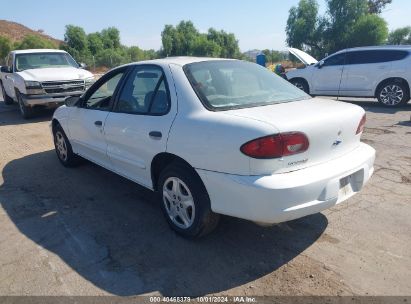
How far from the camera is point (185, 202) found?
10.9 feet

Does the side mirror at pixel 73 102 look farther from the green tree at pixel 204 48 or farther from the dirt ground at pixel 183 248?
the green tree at pixel 204 48

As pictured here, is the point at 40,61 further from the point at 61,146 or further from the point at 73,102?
the point at 73,102

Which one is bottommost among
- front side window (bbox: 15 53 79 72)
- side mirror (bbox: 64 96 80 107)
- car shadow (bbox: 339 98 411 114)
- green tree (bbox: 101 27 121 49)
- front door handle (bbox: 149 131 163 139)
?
car shadow (bbox: 339 98 411 114)

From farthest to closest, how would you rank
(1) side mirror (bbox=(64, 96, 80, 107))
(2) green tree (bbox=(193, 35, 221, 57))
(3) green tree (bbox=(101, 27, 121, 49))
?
(2) green tree (bbox=(193, 35, 221, 57)) < (3) green tree (bbox=(101, 27, 121, 49)) < (1) side mirror (bbox=(64, 96, 80, 107))

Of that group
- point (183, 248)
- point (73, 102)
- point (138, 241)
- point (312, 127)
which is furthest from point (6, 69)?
point (312, 127)

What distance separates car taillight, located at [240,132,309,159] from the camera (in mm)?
2685

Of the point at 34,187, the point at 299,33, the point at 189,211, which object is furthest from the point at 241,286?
the point at 299,33

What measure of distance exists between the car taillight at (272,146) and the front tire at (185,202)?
614mm

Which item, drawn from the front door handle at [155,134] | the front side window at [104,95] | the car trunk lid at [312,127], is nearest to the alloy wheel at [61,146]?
the front side window at [104,95]

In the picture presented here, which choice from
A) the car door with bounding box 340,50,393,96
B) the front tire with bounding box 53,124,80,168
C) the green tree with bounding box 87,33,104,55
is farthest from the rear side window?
the green tree with bounding box 87,33,104,55

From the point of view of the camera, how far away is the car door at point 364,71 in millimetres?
10487

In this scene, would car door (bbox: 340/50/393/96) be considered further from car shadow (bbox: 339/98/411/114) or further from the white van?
car shadow (bbox: 339/98/411/114)

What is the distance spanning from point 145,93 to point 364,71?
29.1 feet

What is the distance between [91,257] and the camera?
321 cm
